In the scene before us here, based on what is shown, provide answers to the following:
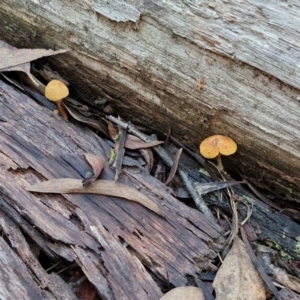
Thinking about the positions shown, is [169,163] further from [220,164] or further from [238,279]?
[238,279]

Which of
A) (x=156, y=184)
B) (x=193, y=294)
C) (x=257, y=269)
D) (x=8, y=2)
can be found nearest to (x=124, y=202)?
(x=156, y=184)

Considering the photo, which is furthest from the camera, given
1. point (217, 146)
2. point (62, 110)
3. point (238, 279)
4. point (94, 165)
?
point (62, 110)

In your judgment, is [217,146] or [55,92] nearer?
[217,146]

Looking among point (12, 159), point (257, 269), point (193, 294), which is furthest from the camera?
point (12, 159)

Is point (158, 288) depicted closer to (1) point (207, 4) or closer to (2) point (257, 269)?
(2) point (257, 269)

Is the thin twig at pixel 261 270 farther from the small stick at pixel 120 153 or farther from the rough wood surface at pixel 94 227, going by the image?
the small stick at pixel 120 153

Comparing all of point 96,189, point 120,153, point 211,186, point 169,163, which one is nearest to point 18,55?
point 120,153

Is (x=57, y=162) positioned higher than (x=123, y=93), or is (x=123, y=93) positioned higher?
(x=123, y=93)
